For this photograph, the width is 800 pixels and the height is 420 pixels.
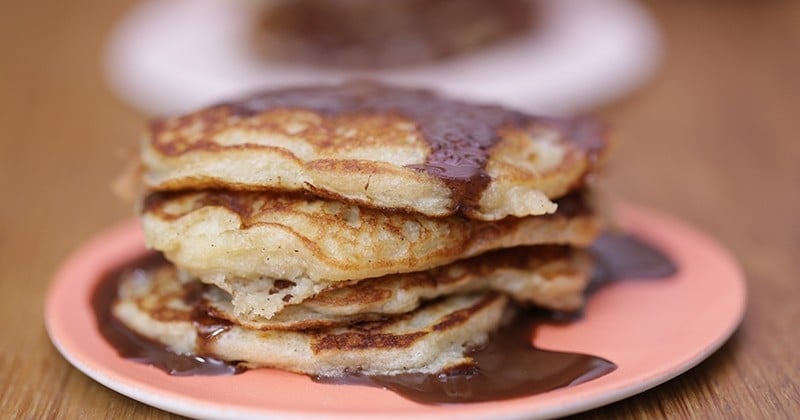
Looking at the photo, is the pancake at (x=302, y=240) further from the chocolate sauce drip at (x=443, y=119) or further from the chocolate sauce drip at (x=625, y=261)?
the chocolate sauce drip at (x=625, y=261)

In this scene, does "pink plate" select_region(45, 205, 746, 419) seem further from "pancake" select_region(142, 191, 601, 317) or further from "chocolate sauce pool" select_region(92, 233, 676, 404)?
"pancake" select_region(142, 191, 601, 317)

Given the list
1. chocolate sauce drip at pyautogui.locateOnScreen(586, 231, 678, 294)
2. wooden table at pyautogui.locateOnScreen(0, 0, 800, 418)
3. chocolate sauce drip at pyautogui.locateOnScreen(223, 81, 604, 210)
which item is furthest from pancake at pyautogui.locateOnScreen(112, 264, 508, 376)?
chocolate sauce drip at pyautogui.locateOnScreen(586, 231, 678, 294)

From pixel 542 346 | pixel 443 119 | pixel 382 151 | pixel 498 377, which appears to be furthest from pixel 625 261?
pixel 382 151

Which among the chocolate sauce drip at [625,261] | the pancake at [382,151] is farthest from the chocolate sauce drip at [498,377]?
the chocolate sauce drip at [625,261]

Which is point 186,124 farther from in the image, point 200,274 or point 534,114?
point 534,114

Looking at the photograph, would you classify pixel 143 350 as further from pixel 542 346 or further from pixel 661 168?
pixel 661 168
